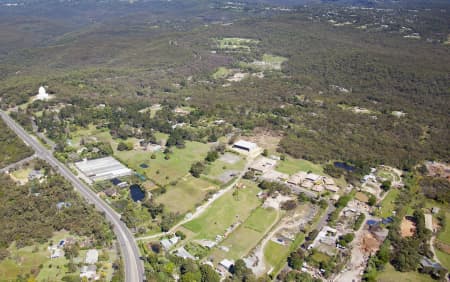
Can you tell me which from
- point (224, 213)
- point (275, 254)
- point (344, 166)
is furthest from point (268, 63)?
point (275, 254)

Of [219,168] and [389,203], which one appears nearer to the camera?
[389,203]

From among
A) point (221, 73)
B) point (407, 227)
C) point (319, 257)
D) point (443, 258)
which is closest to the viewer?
point (319, 257)

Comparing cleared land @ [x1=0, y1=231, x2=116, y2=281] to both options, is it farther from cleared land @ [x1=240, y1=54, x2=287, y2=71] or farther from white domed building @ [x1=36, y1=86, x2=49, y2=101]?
cleared land @ [x1=240, y1=54, x2=287, y2=71]

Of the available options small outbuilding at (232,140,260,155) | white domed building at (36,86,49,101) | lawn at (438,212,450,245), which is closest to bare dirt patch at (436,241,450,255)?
lawn at (438,212,450,245)

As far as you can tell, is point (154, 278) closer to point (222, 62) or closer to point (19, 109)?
point (19, 109)

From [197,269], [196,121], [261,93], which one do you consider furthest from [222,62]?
[197,269]

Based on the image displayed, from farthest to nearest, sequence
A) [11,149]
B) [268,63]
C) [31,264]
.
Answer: [268,63]
[11,149]
[31,264]

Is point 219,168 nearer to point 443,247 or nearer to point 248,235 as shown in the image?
point 248,235
